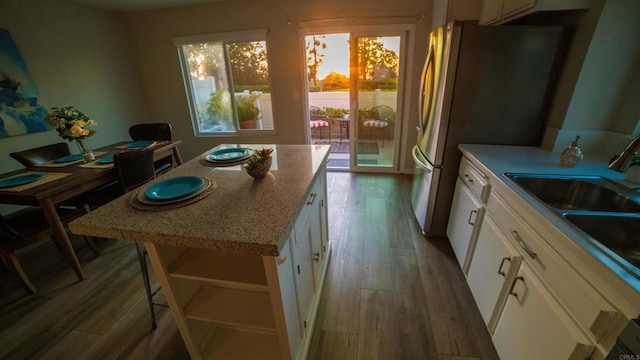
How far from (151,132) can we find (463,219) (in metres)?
3.63

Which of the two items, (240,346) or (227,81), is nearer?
(240,346)

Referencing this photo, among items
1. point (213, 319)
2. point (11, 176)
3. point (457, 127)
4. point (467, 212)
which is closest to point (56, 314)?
point (11, 176)

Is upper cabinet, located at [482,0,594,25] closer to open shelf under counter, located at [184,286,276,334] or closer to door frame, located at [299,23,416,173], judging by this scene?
door frame, located at [299,23,416,173]

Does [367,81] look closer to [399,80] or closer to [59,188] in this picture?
[399,80]

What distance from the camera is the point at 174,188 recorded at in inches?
47.9

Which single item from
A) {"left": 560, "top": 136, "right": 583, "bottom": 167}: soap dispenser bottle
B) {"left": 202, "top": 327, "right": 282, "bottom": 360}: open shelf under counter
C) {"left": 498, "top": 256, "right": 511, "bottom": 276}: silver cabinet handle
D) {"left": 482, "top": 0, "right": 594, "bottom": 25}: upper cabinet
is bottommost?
{"left": 202, "top": 327, "right": 282, "bottom": 360}: open shelf under counter

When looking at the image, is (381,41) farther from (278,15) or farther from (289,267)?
(289,267)

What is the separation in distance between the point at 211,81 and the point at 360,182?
287 cm

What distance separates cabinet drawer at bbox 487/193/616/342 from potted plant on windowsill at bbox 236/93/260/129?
11.8 feet

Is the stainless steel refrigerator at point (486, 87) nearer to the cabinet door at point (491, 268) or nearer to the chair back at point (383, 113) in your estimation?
the cabinet door at point (491, 268)

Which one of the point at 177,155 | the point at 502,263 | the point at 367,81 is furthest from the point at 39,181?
the point at 367,81

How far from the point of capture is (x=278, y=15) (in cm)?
328

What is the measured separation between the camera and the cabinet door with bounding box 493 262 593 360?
0.81 metres

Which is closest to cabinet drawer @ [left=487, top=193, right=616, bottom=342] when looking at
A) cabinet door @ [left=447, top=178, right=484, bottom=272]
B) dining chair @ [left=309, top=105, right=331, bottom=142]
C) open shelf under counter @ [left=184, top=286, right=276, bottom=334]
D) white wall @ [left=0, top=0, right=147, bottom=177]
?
cabinet door @ [left=447, top=178, right=484, bottom=272]
